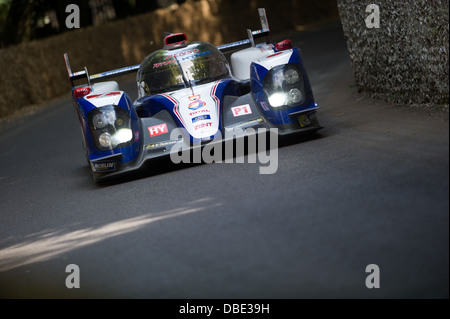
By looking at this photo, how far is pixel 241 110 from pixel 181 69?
136 centimetres

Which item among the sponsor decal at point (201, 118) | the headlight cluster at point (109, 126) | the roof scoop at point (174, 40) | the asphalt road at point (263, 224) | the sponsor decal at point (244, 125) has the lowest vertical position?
the asphalt road at point (263, 224)

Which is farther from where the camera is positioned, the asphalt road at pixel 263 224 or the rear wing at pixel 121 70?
the rear wing at pixel 121 70

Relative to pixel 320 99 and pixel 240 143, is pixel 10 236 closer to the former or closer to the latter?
pixel 240 143

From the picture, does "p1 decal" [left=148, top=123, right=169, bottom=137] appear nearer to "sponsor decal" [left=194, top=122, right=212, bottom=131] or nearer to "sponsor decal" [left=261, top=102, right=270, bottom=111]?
"sponsor decal" [left=194, top=122, right=212, bottom=131]

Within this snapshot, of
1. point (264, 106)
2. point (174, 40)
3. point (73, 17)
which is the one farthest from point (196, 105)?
point (73, 17)

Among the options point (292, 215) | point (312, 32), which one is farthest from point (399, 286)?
point (312, 32)

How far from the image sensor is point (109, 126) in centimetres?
838

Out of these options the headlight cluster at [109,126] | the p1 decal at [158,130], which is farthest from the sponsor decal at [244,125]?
the headlight cluster at [109,126]

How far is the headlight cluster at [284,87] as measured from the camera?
830cm

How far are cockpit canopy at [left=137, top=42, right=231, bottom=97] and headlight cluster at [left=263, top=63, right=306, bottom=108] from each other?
1.22 metres

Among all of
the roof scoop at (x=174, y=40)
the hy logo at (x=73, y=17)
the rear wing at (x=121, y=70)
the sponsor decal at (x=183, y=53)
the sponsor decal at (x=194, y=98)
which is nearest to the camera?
the sponsor decal at (x=194, y=98)

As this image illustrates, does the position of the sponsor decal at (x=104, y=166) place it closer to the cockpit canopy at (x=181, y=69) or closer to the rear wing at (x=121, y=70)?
the cockpit canopy at (x=181, y=69)

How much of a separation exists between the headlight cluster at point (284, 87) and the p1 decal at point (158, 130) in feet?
3.93

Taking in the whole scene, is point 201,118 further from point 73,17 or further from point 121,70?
point 73,17
